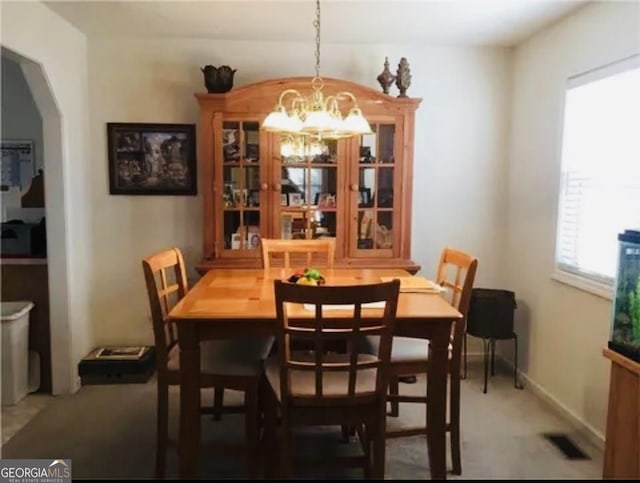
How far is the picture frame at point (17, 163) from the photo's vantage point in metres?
3.87

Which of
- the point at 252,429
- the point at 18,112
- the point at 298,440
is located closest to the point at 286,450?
the point at 252,429

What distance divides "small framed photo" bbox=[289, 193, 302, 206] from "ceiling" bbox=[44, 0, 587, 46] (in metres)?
1.07

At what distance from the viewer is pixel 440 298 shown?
2.41m

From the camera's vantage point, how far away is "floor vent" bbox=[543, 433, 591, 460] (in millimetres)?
2559

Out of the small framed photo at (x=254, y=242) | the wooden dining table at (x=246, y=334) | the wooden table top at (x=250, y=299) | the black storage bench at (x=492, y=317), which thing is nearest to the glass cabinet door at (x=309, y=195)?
the small framed photo at (x=254, y=242)

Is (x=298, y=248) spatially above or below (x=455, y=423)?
above

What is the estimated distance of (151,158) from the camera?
3691 mm

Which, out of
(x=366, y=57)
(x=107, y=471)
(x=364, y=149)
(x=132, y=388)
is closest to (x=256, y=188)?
(x=364, y=149)

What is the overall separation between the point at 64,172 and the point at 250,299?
5.47 ft

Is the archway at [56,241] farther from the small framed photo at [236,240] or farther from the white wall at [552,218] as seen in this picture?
the white wall at [552,218]

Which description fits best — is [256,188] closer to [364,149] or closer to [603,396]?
[364,149]

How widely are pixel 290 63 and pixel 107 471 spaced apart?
9.08 feet

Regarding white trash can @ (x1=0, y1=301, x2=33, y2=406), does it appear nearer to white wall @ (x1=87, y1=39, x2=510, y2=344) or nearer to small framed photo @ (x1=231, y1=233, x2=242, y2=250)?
white wall @ (x1=87, y1=39, x2=510, y2=344)

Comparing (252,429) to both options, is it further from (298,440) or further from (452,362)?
(452,362)
